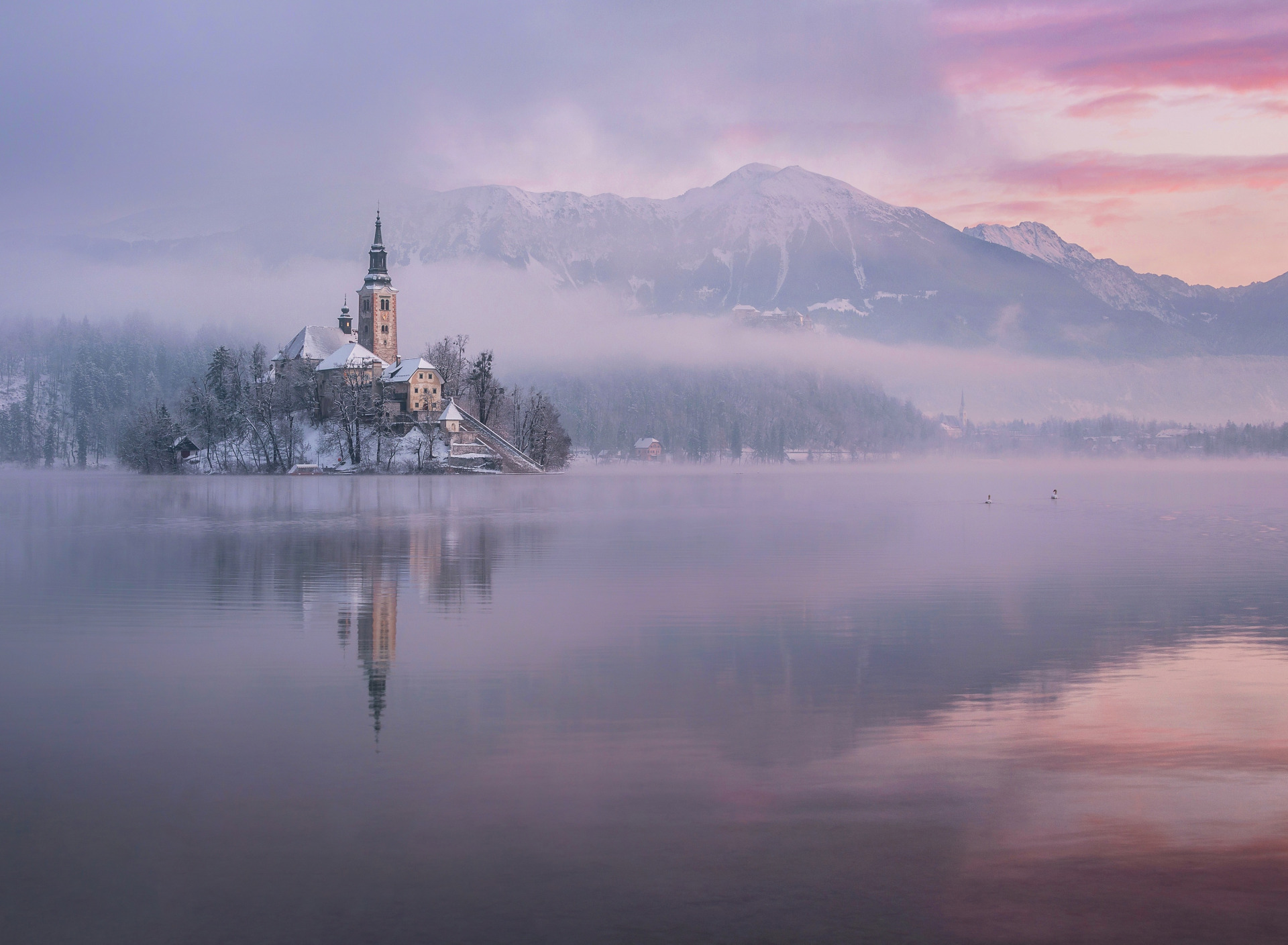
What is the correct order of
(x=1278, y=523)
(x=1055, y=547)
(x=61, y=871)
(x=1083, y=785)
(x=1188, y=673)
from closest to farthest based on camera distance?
(x=61, y=871), (x=1083, y=785), (x=1188, y=673), (x=1055, y=547), (x=1278, y=523)

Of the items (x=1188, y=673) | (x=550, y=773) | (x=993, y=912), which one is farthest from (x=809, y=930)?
(x=1188, y=673)

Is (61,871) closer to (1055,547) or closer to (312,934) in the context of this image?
(312,934)

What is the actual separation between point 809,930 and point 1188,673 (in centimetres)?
1432

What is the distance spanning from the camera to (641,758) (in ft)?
49.6

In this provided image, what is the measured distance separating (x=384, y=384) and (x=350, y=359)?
11.0 meters

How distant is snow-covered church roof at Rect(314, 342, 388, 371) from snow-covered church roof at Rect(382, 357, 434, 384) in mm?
3342

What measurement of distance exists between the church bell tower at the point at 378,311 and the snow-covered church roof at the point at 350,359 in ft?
28.0

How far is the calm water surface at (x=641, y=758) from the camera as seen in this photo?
10.5 m

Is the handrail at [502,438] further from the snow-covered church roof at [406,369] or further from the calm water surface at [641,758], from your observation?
the calm water surface at [641,758]

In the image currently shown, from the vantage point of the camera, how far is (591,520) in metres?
66.7

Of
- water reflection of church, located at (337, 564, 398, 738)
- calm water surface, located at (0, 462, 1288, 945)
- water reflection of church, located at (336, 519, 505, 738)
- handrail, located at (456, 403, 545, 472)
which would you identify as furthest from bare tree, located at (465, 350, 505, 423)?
water reflection of church, located at (337, 564, 398, 738)

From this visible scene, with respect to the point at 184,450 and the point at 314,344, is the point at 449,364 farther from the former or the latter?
→ the point at 184,450

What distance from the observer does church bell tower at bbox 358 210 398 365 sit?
7397 inches

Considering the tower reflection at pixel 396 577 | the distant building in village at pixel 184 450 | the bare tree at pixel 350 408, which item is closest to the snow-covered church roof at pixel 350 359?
the bare tree at pixel 350 408
